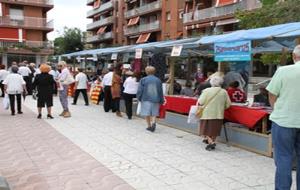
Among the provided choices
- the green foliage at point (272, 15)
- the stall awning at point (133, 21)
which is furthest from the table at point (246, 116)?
the stall awning at point (133, 21)

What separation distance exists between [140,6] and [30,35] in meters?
16.2

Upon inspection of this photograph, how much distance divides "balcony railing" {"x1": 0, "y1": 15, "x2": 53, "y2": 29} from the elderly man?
52.4 m

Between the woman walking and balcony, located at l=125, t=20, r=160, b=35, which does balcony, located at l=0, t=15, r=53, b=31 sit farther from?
the woman walking

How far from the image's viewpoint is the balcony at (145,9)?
57.5 metres

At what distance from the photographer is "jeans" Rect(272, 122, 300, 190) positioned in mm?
5012

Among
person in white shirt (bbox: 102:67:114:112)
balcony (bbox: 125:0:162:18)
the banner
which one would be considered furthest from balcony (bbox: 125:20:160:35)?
the banner

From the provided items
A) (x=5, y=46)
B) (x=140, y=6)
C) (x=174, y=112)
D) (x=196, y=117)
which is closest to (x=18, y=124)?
(x=174, y=112)

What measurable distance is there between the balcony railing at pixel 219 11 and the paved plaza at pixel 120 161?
26.8 m

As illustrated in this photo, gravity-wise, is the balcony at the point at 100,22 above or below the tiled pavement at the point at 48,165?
above

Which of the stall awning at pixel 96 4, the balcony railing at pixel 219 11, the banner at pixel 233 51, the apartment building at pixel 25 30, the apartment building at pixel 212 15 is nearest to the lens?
the banner at pixel 233 51

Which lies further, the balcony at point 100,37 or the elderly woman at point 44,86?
the balcony at point 100,37

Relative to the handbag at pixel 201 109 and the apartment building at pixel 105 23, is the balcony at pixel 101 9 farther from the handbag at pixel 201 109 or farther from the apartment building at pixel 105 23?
the handbag at pixel 201 109

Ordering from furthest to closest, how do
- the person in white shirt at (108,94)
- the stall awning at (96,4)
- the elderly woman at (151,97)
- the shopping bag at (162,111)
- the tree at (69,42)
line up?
the stall awning at (96,4), the tree at (69,42), the person in white shirt at (108,94), the shopping bag at (162,111), the elderly woman at (151,97)

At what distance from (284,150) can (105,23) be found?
76.3 meters
